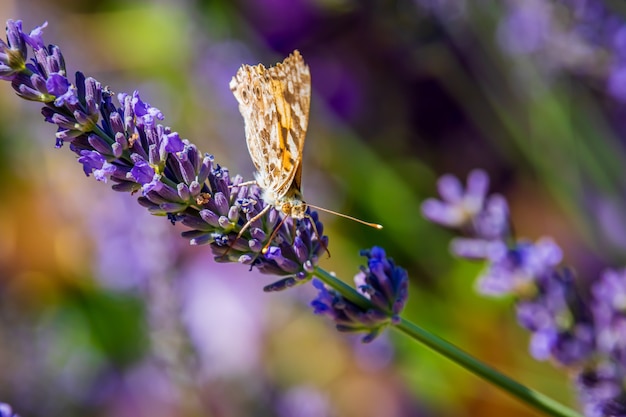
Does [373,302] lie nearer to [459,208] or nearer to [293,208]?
[293,208]

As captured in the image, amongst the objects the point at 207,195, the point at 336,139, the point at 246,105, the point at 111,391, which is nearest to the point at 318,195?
the point at 336,139

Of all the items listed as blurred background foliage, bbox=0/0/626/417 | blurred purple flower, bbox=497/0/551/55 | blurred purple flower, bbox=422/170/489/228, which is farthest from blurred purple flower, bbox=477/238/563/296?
blurred purple flower, bbox=497/0/551/55

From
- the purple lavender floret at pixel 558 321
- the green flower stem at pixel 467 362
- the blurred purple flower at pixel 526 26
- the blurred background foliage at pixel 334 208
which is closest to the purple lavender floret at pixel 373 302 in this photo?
the green flower stem at pixel 467 362

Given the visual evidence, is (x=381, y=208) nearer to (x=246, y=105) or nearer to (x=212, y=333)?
(x=212, y=333)

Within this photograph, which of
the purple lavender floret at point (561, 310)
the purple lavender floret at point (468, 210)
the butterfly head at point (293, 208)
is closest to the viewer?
the butterfly head at point (293, 208)

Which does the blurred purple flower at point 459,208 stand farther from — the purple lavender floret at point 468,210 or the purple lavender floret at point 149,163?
the purple lavender floret at point 149,163

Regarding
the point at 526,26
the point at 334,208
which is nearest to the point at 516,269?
the point at 526,26

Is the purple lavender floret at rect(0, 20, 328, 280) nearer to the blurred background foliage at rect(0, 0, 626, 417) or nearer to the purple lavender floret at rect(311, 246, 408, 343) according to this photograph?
the purple lavender floret at rect(311, 246, 408, 343)
